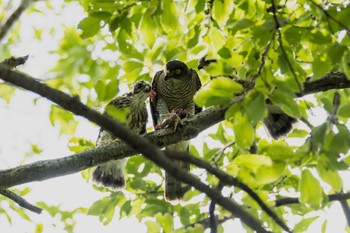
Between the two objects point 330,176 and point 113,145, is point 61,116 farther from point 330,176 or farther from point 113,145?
point 330,176

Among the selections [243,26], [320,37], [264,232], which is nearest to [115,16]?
[243,26]

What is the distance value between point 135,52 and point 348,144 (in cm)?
293

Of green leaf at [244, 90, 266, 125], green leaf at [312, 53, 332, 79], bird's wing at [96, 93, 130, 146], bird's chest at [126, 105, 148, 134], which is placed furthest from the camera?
bird's chest at [126, 105, 148, 134]

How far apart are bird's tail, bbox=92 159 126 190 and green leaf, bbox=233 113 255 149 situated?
3.63 meters

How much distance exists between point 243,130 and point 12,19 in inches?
45.1

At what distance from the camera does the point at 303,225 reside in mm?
3439

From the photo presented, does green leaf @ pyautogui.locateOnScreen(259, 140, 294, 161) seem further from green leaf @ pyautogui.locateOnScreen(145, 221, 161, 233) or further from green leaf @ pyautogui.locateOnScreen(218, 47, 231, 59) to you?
green leaf @ pyautogui.locateOnScreen(145, 221, 161, 233)

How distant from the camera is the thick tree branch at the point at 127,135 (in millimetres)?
1688

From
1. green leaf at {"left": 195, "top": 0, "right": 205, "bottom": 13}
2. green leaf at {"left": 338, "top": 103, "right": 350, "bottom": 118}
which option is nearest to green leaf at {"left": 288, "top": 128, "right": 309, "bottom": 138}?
green leaf at {"left": 195, "top": 0, "right": 205, "bottom": 13}

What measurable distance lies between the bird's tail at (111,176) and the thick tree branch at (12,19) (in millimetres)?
3907

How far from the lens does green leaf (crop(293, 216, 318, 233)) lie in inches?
135

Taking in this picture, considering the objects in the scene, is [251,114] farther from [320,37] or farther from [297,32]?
[297,32]

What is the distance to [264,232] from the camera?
1892mm

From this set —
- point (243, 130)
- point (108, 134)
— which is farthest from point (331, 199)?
point (108, 134)
